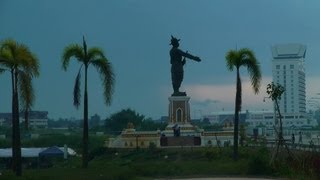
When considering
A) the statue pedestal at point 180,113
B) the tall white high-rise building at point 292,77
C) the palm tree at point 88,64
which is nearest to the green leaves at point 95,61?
the palm tree at point 88,64

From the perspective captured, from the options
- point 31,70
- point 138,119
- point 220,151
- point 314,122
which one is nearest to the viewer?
point 31,70

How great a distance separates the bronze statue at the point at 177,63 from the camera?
53438 millimetres

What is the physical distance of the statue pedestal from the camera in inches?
2065

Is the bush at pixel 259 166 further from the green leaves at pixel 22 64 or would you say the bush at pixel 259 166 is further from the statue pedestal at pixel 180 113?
the statue pedestal at pixel 180 113

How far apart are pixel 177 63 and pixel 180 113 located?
4.54 m

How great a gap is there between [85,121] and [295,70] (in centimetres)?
12964

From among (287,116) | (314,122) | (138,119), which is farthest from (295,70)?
(138,119)

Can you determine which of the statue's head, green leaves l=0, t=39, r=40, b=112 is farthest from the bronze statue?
green leaves l=0, t=39, r=40, b=112

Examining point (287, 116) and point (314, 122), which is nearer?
point (287, 116)

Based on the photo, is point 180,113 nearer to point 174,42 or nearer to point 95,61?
point 174,42

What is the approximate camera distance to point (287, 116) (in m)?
156

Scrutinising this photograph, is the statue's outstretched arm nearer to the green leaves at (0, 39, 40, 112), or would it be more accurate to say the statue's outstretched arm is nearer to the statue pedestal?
the statue pedestal

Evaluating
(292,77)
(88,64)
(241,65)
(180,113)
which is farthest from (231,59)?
(292,77)

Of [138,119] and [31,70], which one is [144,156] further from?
[138,119]
